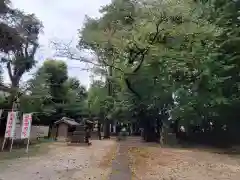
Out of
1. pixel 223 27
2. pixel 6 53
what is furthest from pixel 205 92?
pixel 6 53

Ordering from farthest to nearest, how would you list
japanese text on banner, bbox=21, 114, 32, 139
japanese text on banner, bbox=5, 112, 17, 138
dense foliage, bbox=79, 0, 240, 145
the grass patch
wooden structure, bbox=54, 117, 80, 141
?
wooden structure, bbox=54, 117, 80, 141
japanese text on banner, bbox=5, 112, 17, 138
japanese text on banner, bbox=21, 114, 32, 139
the grass patch
dense foliage, bbox=79, 0, 240, 145

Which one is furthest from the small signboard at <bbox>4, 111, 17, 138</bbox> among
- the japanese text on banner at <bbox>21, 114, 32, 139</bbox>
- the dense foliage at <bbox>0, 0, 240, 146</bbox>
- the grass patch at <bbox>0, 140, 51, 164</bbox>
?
the dense foliage at <bbox>0, 0, 240, 146</bbox>

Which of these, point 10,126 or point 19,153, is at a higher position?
point 10,126

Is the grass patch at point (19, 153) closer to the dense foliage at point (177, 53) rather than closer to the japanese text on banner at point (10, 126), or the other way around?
the japanese text on banner at point (10, 126)

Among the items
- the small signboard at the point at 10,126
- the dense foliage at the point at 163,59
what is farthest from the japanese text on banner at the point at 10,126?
the dense foliage at the point at 163,59

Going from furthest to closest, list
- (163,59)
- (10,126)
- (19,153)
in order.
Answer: (10,126) → (19,153) → (163,59)

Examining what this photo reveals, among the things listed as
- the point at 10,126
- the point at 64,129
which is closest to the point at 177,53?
the point at 10,126

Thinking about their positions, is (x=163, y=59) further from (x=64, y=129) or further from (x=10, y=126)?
(x=64, y=129)

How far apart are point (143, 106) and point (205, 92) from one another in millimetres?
8384

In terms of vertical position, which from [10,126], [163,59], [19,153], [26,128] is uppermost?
[163,59]

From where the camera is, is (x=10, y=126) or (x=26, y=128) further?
(x=10, y=126)

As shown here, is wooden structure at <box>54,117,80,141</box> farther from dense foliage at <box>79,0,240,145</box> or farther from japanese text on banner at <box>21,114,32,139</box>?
japanese text on banner at <box>21,114,32,139</box>

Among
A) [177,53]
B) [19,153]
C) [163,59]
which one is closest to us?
[177,53]

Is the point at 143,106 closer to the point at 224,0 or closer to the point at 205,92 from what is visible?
the point at 205,92
